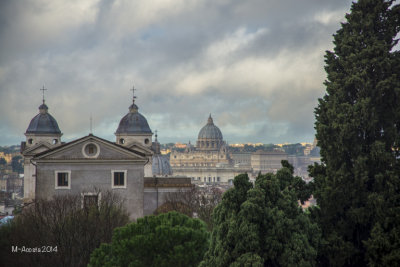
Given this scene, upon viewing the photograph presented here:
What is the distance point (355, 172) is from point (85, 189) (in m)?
14.0

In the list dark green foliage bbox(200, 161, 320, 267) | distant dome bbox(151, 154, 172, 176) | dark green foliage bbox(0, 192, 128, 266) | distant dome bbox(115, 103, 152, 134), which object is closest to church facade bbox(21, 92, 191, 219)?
dark green foliage bbox(0, 192, 128, 266)

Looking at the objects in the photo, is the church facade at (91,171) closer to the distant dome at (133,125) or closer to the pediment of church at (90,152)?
the pediment of church at (90,152)

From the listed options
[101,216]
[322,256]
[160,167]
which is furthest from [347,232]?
[160,167]

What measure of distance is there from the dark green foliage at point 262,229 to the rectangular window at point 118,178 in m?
11.4

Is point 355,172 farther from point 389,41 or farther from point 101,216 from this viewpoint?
point 101,216

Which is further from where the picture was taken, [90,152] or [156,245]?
[90,152]

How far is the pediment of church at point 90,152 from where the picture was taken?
1267 inches

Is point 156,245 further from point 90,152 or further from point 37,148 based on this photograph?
point 37,148

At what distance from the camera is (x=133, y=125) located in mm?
57156

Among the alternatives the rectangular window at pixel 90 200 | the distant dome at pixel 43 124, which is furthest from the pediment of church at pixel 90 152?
the distant dome at pixel 43 124

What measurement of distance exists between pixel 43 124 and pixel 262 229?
3487 centimetres

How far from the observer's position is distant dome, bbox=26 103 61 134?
173ft

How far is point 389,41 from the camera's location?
22750mm

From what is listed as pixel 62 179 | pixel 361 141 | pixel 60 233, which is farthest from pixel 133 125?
pixel 361 141
